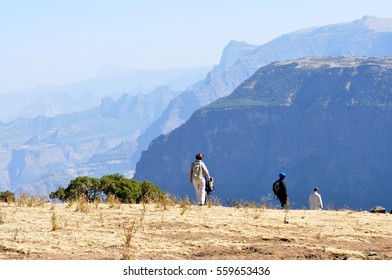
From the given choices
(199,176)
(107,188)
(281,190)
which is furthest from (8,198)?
(107,188)

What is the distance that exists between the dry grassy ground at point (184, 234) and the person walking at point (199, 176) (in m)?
3.19

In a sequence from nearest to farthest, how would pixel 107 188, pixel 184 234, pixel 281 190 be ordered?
1. pixel 184 234
2. pixel 281 190
3. pixel 107 188

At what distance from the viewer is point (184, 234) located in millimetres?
18859

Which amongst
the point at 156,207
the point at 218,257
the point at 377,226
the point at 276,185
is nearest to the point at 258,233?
the point at 218,257

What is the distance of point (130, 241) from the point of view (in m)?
17.1

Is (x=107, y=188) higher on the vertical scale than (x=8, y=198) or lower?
lower

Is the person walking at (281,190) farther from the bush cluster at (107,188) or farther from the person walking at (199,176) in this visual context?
the bush cluster at (107,188)

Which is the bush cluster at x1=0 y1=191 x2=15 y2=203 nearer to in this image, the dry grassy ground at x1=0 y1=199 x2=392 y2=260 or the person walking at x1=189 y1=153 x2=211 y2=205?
the dry grassy ground at x1=0 y1=199 x2=392 y2=260

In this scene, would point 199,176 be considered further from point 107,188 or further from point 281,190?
point 107,188

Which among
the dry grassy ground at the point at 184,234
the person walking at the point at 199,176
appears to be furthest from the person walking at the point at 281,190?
the dry grassy ground at the point at 184,234

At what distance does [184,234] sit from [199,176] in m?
9.49

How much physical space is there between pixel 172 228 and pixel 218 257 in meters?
4.48

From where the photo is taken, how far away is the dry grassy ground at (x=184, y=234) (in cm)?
1588
